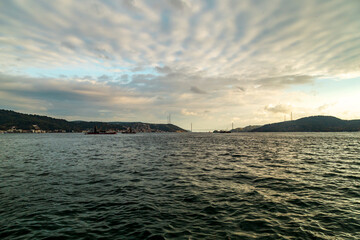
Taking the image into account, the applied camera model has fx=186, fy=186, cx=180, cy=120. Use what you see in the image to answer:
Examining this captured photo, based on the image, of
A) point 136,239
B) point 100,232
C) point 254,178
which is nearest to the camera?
point 136,239

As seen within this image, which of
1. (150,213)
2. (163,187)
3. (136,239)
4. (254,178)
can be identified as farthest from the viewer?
(254,178)

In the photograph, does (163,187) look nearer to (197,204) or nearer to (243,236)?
(197,204)

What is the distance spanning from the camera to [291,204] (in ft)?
46.4

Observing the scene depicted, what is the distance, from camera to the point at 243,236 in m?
9.66

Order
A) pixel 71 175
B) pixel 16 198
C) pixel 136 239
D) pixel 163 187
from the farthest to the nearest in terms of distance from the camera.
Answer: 1. pixel 71 175
2. pixel 163 187
3. pixel 16 198
4. pixel 136 239

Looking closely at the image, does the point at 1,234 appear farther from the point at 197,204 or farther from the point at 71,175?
the point at 71,175

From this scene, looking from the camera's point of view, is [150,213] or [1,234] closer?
[1,234]

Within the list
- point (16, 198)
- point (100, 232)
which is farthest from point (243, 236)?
point (16, 198)

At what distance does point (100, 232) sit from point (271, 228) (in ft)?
31.3

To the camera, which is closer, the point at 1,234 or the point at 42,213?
the point at 1,234

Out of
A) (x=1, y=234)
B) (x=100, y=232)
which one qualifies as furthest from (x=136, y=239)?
(x=1, y=234)

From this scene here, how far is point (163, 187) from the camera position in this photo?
18.7 m

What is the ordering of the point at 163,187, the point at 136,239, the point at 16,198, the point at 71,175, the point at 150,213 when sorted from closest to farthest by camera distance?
the point at 136,239, the point at 150,213, the point at 16,198, the point at 163,187, the point at 71,175

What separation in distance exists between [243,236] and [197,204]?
4934 millimetres
